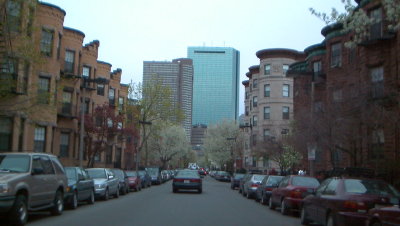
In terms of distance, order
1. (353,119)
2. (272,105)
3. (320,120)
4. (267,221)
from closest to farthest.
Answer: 1. (267,221)
2. (353,119)
3. (320,120)
4. (272,105)

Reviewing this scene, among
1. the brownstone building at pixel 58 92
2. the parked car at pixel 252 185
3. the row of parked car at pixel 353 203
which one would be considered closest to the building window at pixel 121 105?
the brownstone building at pixel 58 92

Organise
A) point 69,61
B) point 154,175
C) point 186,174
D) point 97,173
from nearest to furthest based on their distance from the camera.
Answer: point 97,173 → point 186,174 → point 69,61 → point 154,175

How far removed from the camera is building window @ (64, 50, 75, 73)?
37812 mm

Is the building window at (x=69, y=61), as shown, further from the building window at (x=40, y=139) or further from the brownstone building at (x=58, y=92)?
the building window at (x=40, y=139)

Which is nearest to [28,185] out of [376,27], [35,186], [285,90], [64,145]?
[35,186]

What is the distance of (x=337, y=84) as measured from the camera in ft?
99.7

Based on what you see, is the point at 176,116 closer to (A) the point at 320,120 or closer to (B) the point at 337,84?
Answer: (B) the point at 337,84

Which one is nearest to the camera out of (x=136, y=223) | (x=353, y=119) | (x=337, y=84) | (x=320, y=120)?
(x=136, y=223)

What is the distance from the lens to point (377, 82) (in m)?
24.0

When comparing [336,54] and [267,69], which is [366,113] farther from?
[267,69]

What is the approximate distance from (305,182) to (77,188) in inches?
337

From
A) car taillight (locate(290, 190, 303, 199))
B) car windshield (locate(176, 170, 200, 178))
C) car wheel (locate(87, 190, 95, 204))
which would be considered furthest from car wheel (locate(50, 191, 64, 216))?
car windshield (locate(176, 170, 200, 178))

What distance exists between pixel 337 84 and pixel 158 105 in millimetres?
26092

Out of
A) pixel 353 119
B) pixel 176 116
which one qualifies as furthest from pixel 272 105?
pixel 353 119
